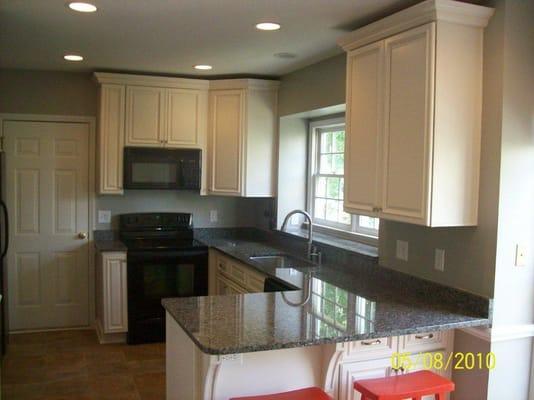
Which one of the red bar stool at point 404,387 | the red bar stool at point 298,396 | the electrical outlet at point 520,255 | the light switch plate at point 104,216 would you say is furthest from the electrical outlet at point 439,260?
the light switch plate at point 104,216

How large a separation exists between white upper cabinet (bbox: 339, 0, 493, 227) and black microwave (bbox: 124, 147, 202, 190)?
252cm

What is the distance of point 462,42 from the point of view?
2604 mm

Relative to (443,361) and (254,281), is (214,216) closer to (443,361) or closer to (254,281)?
(254,281)

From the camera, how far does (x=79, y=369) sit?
4.21m

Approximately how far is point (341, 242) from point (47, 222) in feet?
8.93

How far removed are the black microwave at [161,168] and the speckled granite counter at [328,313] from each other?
1.91m

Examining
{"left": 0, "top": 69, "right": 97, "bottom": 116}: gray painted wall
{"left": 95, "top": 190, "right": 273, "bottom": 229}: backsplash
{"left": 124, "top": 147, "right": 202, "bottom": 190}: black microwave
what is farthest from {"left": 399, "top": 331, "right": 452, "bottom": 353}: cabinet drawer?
{"left": 0, "top": 69, "right": 97, "bottom": 116}: gray painted wall

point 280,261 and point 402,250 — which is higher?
point 402,250

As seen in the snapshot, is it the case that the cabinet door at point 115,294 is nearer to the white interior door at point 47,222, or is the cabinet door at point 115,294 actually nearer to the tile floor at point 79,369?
the tile floor at point 79,369

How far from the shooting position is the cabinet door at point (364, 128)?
2.96 metres

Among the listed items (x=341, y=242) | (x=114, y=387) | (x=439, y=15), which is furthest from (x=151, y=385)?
(x=439, y=15)

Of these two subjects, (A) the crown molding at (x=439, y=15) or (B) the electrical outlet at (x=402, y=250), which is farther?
(B) the electrical outlet at (x=402, y=250)

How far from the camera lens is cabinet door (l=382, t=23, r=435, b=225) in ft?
8.52

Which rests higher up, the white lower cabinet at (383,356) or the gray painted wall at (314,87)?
the gray painted wall at (314,87)
